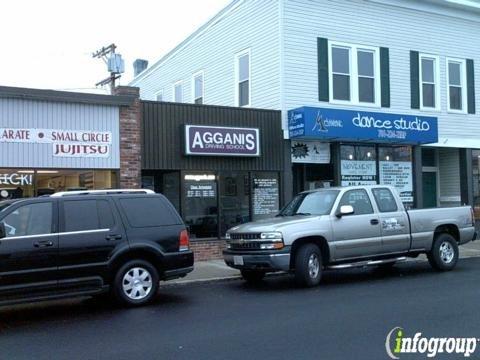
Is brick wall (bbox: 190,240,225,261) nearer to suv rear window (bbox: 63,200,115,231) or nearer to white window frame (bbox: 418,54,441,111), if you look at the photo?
suv rear window (bbox: 63,200,115,231)

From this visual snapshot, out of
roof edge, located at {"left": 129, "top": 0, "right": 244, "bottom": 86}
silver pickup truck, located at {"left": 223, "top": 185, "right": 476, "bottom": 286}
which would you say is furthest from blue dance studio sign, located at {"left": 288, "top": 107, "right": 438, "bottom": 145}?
roof edge, located at {"left": 129, "top": 0, "right": 244, "bottom": 86}

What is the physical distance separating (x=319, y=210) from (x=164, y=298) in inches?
140

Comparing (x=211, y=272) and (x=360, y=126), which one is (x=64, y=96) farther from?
(x=360, y=126)

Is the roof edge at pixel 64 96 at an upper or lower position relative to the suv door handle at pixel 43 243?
upper

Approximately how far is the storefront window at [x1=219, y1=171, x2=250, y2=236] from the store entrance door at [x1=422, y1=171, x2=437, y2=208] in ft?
27.0

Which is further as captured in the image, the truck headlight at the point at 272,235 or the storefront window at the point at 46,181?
the storefront window at the point at 46,181

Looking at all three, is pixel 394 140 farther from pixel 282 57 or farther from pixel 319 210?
pixel 319 210

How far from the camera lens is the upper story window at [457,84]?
20234 mm

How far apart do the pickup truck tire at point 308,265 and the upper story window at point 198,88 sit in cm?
1140

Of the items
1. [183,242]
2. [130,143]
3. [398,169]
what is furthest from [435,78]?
[183,242]

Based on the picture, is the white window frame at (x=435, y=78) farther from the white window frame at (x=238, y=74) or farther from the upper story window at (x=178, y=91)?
the upper story window at (x=178, y=91)

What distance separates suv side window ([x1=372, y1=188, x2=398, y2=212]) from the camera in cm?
1223

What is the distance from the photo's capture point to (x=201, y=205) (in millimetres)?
15570

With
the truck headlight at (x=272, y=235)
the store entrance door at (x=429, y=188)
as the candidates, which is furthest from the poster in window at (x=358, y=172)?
the truck headlight at (x=272, y=235)
